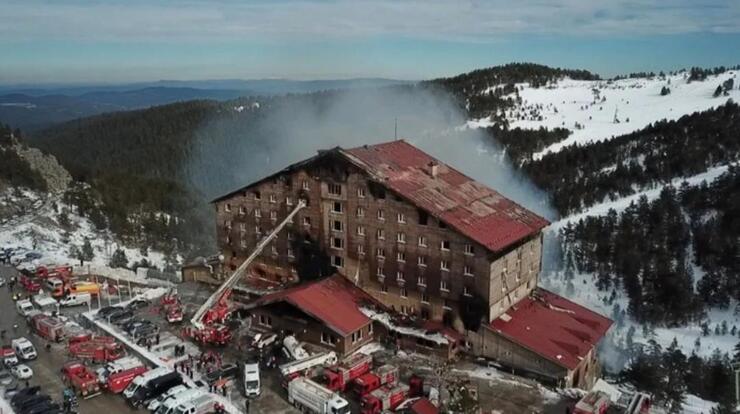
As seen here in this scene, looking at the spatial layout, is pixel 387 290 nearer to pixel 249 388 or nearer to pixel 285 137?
pixel 249 388

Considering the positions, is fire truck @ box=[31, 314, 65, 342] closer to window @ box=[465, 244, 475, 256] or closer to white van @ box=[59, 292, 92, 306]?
white van @ box=[59, 292, 92, 306]

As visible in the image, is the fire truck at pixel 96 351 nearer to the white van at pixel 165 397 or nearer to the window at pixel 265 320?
the white van at pixel 165 397

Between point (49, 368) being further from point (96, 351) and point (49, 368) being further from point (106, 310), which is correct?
point (106, 310)

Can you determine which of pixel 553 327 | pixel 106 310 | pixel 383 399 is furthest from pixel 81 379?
pixel 553 327

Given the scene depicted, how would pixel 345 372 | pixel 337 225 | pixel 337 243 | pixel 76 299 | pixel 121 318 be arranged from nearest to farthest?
pixel 345 372 < pixel 121 318 < pixel 337 225 < pixel 337 243 < pixel 76 299

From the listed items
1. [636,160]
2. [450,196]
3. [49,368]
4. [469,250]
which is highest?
[450,196]

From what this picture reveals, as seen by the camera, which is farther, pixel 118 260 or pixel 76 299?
pixel 118 260

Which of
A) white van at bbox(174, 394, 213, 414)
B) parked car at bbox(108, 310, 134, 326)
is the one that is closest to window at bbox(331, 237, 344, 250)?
parked car at bbox(108, 310, 134, 326)
